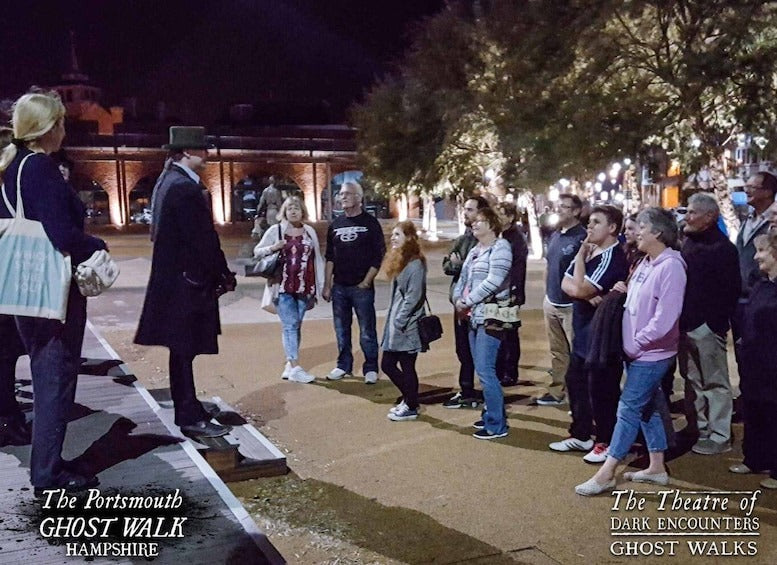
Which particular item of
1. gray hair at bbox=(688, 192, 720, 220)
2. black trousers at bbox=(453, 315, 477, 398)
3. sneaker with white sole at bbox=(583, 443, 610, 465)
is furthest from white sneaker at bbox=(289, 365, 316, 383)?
gray hair at bbox=(688, 192, 720, 220)

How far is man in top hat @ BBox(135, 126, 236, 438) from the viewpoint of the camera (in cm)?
482

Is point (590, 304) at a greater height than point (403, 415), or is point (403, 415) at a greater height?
point (590, 304)

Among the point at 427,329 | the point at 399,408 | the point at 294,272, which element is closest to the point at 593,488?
the point at 427,329

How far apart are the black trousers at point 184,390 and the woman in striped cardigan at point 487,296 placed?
218 centimetres

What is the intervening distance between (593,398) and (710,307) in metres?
1.15

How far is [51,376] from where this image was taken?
3.83 m

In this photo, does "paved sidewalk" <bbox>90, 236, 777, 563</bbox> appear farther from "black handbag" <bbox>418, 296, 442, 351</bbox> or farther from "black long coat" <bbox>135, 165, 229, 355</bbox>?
"black long coat" <bbox>135, 165, 229, 355</bbox>

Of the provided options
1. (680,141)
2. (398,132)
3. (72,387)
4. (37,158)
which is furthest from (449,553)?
(398,132)

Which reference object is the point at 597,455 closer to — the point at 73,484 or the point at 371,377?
the point at 371,377

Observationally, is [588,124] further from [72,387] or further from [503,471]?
[72,387]

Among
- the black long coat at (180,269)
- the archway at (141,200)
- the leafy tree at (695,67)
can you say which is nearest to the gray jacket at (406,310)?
the black long coat at (180,269)

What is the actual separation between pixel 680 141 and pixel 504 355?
9.20 m

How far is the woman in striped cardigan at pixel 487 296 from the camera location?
5895 mm

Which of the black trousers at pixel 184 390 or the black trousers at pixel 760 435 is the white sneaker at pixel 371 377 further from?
the black trousers at pixel 760 435
